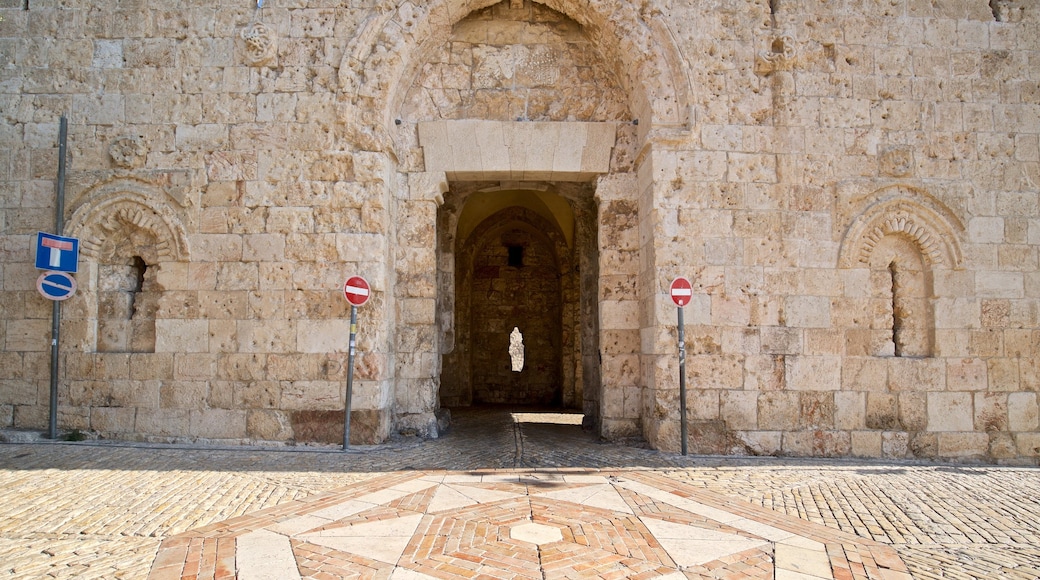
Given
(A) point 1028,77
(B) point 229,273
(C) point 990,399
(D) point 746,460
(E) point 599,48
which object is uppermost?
(E) point 599,48

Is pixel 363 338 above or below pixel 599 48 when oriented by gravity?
below

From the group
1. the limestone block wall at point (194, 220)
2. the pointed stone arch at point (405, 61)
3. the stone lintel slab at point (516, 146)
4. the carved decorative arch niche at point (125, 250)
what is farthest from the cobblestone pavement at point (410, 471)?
the pointed stone arch at point (405, 61)

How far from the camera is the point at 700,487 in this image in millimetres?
5102

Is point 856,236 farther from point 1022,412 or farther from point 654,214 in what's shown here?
point 1022,412

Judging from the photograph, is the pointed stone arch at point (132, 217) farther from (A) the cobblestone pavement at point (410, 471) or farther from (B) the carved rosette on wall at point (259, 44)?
(A) the cobblestone pavement at point (410, 471)

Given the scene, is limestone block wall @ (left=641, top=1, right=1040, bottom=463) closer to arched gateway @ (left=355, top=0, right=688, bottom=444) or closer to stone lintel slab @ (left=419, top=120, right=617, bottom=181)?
arched gateway @ (left=355, top=0, right=688, bottom=444)

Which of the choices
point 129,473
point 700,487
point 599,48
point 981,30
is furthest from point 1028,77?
point 129,473

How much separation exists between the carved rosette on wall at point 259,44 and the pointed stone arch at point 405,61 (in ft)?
2.73

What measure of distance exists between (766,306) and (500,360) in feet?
30.3

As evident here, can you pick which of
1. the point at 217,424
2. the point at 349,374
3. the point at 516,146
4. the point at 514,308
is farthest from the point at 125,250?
the point at 514,308

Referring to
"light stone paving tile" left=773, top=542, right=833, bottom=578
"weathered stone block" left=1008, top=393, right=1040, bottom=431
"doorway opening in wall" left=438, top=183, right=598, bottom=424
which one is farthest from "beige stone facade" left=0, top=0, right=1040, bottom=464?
"doorway opening in wall" left=438, top=183, right=598, bottom=424

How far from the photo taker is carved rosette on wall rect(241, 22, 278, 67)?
22.9ft

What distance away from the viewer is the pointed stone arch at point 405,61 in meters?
7.00

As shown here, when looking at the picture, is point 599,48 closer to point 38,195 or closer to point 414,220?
point 414,220
